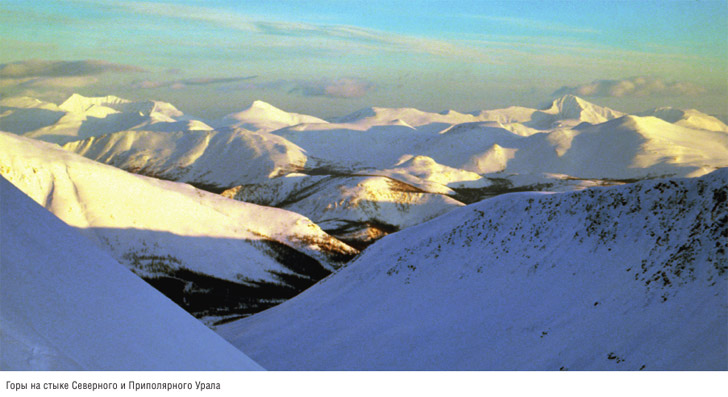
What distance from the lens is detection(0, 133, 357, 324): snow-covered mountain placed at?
60.6 metres

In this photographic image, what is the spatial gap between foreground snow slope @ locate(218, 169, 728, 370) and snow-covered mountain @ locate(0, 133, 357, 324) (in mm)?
24050

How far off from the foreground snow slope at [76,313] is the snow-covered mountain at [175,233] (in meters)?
41.5

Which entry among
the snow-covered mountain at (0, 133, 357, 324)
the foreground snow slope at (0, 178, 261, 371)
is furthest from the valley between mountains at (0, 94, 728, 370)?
the snow-covered mountain at (0, 133, 357, 324)

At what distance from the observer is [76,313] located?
1038 cm

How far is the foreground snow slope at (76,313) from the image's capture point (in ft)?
29.1

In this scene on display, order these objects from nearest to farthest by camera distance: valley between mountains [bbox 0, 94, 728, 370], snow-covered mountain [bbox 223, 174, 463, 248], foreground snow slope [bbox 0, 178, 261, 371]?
foreground snow slope [bbox 0, 178, 261, 371] → valley between mountains [bbox 0, 94, 728, 370] → snow-covered mountain [bbox 223, 174, 463, 248]

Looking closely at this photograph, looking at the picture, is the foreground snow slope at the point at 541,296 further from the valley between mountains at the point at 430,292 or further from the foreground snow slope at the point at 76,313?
the foreground snow slope at the point at 76,313

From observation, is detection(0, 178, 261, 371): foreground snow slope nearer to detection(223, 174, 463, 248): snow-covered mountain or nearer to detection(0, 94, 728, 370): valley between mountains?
detection(0, 94, 728, 370): valley between mountains

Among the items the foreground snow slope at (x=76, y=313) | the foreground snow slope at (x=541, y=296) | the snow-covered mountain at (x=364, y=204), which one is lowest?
the snow-covered mountain at (x=364, y=204)

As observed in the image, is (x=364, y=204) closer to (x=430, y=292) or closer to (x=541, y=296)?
(x=430, y=292)

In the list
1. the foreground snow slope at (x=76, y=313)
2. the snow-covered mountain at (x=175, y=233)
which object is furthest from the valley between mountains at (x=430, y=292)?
the snow-covered mountain at (x=175, y=233)

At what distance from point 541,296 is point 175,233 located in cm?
5277

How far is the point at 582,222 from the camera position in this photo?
27.5 metres

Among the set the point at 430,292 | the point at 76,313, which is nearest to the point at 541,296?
the point at 430,292
